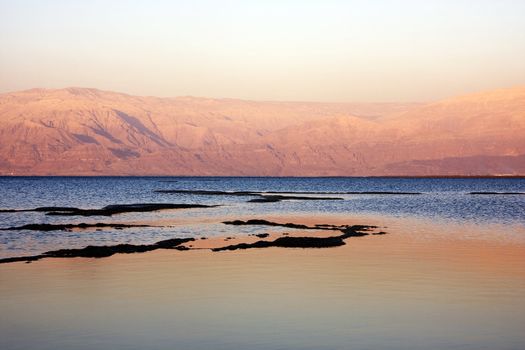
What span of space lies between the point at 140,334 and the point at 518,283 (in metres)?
15.1

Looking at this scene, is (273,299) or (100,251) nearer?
(273,299)

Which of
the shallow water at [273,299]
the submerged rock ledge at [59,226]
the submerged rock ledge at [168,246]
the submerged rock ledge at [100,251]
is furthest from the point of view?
the submerged rock ledge at [59,226]

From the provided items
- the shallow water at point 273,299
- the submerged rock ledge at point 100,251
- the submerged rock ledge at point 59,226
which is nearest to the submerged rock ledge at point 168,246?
the submerged rock ledge at point 100,251

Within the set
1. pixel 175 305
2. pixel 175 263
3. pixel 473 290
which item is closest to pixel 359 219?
pixel 175 263

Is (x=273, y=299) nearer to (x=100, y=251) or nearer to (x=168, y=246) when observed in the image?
(x=100, y=251)

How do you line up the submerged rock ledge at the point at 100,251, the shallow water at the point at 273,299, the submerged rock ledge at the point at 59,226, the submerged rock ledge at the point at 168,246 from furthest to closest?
the submerged rock ledge at the point at 59,226, the submerged rock ledge at the point at 168,246, the submerged rock ledge at the point at 100,251, the shallow water at the point at 273,299

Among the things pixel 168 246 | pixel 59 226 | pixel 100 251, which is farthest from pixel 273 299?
pixel 59 226

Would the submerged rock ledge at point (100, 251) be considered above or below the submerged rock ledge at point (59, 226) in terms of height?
above

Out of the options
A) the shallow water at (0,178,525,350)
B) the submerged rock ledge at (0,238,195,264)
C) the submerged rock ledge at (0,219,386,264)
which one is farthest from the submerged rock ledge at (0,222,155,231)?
the submerged rock ledge at (0,238,195,264)

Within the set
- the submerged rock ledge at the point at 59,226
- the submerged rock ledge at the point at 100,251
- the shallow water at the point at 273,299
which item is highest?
the shallow water at the point at 273,299

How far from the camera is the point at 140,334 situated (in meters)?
18.6

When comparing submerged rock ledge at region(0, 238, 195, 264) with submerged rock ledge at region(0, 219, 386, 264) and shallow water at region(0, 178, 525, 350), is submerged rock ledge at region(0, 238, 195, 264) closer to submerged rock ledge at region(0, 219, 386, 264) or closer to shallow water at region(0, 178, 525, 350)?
submerged rock ledge at region(0, 219, 386, 264)

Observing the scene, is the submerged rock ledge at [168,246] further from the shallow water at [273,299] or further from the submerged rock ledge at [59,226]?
the submerged rock ledge at [59,226]

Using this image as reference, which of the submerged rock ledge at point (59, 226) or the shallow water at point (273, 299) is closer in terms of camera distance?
the shallow water at point (273, 299)
